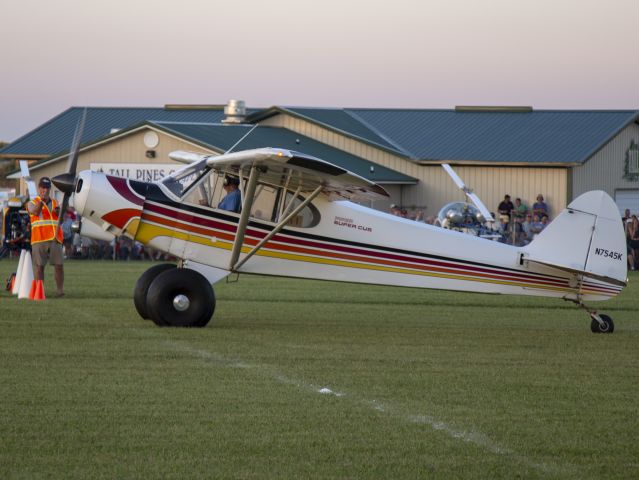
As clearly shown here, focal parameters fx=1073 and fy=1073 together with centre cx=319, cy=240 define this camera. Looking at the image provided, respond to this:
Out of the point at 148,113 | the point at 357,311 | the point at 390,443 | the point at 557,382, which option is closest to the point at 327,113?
the point at 148,113

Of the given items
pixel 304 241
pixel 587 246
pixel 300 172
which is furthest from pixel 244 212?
pixel 587 246

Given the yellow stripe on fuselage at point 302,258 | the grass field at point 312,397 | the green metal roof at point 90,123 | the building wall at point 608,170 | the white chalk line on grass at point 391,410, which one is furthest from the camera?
the green metal roof at point 90,123

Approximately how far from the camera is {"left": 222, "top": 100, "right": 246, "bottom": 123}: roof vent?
139 ft

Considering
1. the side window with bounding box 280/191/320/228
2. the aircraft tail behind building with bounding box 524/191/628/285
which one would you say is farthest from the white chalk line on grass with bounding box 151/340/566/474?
the aircraft tail behind building with bounding box 524/191/628/285

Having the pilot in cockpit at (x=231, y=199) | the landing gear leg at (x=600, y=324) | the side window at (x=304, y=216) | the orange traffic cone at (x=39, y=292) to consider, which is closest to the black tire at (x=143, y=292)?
the pilot in cockpit at (x=231, y=199)

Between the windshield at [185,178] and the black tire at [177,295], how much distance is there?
118cm

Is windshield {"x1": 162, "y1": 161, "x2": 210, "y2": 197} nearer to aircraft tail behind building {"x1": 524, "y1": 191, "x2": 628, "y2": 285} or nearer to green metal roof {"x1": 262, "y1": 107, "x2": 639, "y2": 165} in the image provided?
aircraft tail behind building {"x1": 524, "y1": 191, "x2": 628, "y2": 285}

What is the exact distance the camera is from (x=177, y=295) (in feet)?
43.6

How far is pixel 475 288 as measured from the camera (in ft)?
47.3

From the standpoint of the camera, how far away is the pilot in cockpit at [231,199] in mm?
13922

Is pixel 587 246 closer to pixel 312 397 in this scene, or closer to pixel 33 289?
pixel 312 397

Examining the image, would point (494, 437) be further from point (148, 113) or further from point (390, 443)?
point (148, 113)

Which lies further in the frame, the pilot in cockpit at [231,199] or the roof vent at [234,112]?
the roof vent at [234,112]

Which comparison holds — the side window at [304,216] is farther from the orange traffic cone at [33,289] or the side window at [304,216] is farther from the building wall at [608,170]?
Answer: the building wall at [608,170]
